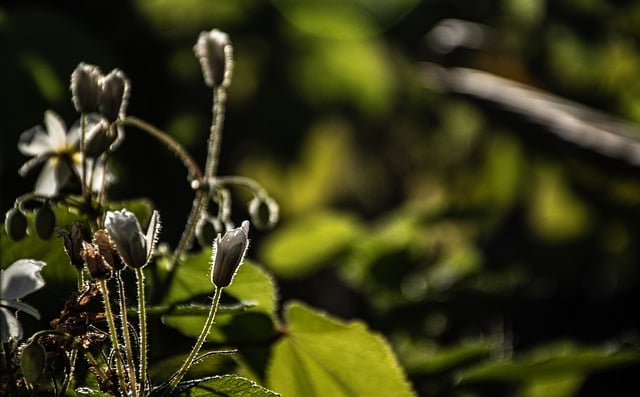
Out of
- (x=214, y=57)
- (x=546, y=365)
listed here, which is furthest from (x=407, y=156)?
(x=214, y=57)

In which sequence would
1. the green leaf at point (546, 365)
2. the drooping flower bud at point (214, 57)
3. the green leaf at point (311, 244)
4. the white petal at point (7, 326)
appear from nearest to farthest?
the white petal at point (7, 326), the drooping flower bud at point (214, 57), the green leaf at point (546, 365), the green leaf at point (311, 244)

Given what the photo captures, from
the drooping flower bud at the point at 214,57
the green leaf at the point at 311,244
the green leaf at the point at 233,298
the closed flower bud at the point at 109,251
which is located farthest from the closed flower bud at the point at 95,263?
the green leaf at the point at 311,244

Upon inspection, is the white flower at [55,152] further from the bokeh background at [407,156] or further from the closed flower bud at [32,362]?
the bokeh background at [407,156]

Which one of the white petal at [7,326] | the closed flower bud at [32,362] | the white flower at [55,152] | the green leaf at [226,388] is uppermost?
the white flower at [55,152]

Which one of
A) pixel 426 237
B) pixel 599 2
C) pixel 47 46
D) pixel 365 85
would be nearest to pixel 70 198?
pixel 47 46

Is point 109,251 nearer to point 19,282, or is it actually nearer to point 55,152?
point 19,282

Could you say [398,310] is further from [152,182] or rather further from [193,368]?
[193,368]

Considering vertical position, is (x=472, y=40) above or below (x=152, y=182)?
above

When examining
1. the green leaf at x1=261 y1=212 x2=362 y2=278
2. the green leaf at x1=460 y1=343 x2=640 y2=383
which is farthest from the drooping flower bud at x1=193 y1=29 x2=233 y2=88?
the green leaf at x1=261 y1=212 x2=362 y2=278
